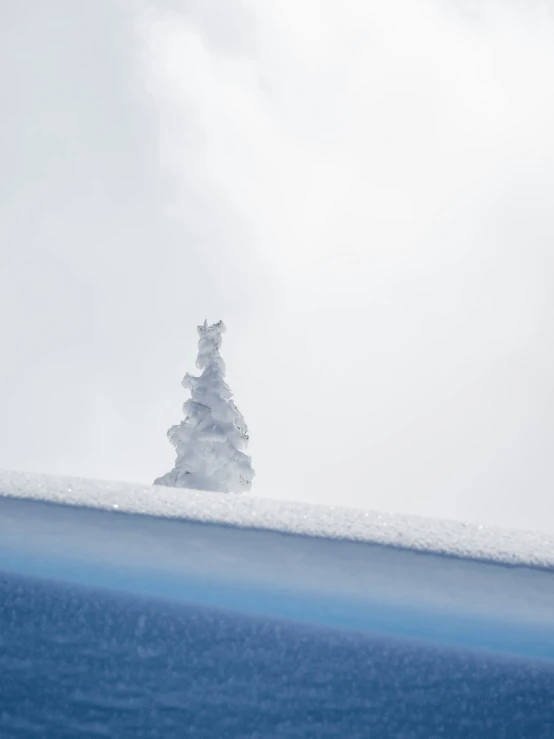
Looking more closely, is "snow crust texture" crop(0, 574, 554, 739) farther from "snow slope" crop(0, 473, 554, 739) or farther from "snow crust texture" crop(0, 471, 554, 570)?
"snow crust texture" crop(0, 471, 554, 570)

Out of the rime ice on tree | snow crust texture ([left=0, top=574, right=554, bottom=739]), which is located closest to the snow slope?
snow crust texture ([left=0, top=574, right=554, bottom=739])

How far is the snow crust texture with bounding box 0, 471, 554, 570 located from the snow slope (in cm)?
1

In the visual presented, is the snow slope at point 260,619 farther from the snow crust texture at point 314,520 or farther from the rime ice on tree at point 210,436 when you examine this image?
the rime ice on tree at point 210,436

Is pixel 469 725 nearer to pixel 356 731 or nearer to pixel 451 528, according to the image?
pixel 356 731

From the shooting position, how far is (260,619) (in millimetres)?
5289

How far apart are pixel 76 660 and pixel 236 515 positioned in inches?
53.5

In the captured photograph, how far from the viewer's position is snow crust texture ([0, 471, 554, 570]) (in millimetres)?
5203

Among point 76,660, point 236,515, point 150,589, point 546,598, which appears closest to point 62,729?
point 76,660

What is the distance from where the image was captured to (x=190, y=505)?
5.58 m

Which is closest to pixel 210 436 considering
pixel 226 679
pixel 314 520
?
pixel 314 520

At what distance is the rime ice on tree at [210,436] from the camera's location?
30.6ft

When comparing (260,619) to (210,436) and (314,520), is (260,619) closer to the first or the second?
(314,520)

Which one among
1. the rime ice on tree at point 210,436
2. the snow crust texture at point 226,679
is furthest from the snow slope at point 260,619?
the rime ice on tree at point 210,436

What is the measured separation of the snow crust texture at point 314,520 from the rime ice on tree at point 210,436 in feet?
11.3
